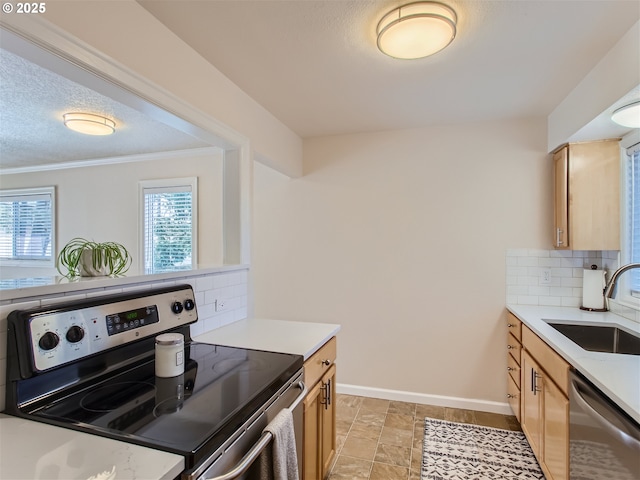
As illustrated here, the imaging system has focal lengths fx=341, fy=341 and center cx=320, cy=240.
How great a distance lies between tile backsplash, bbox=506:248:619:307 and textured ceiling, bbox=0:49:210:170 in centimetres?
320

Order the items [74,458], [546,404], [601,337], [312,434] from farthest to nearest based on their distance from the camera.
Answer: [601,337] < [546,404] < [312,434] < [74,458]

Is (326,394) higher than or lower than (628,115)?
lower

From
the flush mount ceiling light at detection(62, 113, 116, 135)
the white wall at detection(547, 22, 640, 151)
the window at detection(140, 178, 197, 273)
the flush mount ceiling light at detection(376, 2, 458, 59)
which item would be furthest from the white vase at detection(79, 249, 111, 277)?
the white wall at detection(547, 22, 640, 151)

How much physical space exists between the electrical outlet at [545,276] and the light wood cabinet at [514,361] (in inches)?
14.4

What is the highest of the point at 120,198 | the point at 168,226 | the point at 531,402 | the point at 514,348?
the point at 120,198

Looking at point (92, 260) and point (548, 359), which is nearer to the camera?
point (92, 260)

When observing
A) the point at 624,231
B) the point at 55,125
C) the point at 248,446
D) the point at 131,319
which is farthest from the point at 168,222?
the point at 624,231

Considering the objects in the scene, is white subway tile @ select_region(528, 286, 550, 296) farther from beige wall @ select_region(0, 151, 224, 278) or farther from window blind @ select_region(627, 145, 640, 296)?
beige wall @ select_region(0, 151, 224, 278)

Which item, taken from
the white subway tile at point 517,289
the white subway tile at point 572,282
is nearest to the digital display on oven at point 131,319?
the white subway tile at point 517,289

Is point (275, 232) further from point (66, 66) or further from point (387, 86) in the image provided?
point (66, 66)

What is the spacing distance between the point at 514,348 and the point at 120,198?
4343mm

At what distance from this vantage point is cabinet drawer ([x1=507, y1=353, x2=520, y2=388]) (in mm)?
2449

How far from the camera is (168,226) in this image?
3889 mm

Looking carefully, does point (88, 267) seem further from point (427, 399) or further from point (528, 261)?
point (528, 261)
